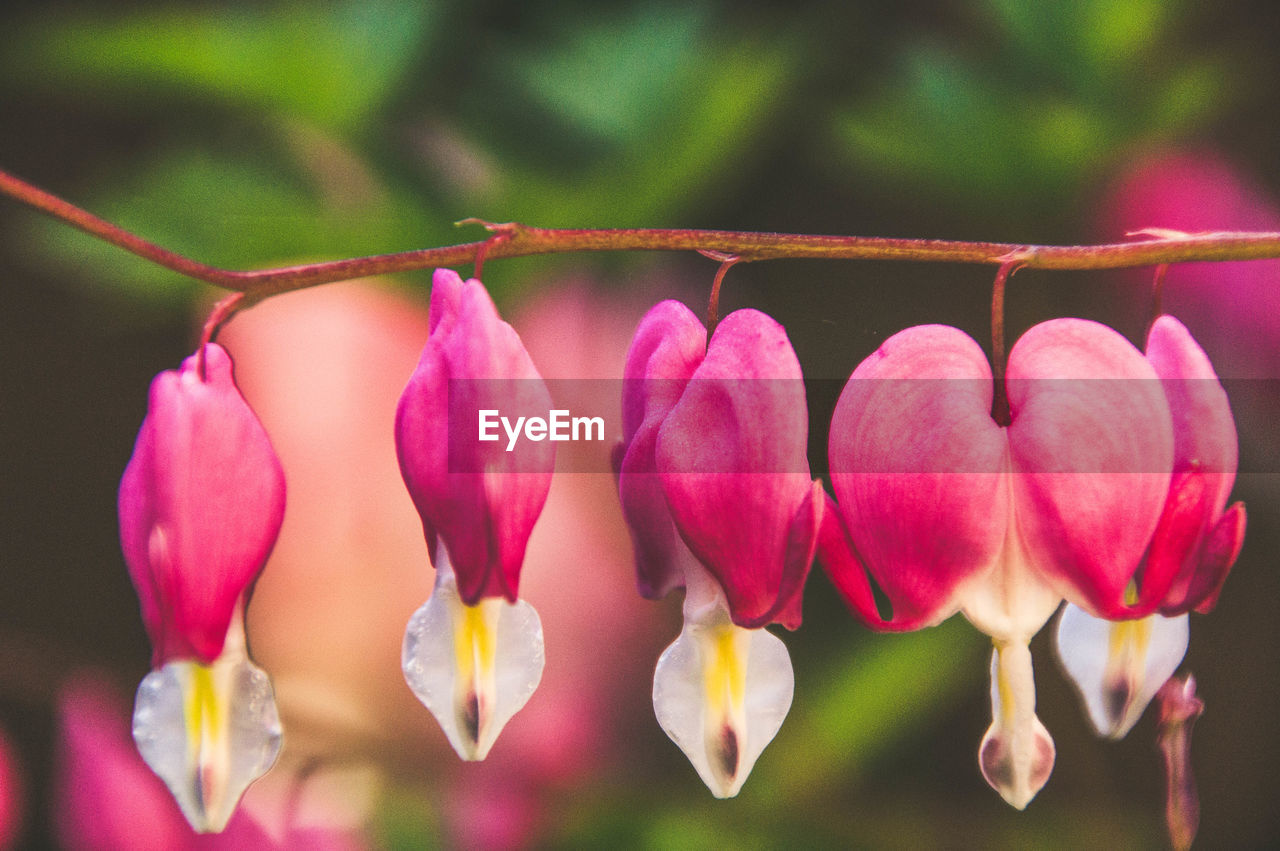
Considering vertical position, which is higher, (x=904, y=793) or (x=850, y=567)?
(x=850, y=567)

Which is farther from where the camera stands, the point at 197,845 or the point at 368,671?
the point at 368,671

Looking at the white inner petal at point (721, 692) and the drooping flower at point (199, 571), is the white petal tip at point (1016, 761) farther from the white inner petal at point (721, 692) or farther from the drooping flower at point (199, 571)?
the drooping flower at point (199, 571)

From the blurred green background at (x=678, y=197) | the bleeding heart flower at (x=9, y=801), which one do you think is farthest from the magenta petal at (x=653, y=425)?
the bleeding heart flower at (x=9, y=801)

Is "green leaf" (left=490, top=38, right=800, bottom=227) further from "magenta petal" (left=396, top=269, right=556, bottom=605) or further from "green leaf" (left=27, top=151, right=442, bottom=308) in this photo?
"magenta petal" (left=396, top=269, right=556, bottom=605)

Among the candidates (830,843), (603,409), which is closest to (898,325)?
(603,409)

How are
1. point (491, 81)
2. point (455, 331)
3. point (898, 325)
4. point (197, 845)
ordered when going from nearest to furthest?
point (455, 331) < point (197, 845) < point (898, 325) < point (491, 81)

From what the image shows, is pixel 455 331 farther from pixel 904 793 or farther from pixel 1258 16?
pixel 1258 16

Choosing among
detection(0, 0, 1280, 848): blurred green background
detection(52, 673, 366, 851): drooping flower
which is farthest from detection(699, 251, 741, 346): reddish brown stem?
detection(52, 673, 366, 851): drooping flower

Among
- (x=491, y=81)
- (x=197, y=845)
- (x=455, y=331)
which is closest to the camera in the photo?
(x=455, y=331)
